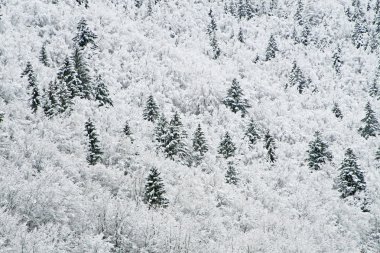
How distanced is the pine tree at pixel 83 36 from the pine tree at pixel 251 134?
Answer: 18.7 meters

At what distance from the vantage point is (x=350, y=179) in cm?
2561

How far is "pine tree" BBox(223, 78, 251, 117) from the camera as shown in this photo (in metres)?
35.5

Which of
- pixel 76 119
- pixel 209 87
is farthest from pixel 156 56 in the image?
pixel 76 119

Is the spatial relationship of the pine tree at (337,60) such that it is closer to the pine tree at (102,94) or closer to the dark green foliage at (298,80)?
the dark green foliage at (298,80)

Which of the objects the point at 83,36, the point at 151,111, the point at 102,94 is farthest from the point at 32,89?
the point at 83,36

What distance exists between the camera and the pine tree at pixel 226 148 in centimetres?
2791

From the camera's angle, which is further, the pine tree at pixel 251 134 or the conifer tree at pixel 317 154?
the pine tree at pixel 251 134

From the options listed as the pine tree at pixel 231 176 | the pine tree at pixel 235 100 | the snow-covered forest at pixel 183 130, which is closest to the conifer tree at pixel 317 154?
the snow-covered forest at pixel 183 130

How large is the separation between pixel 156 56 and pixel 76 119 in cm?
1925

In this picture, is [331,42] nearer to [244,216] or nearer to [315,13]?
[315,13]

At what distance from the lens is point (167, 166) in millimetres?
21719

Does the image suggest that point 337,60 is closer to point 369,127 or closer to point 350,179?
point 369,127

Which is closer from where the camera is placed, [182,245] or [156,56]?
[182,245]

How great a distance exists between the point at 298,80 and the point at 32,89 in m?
30.4
